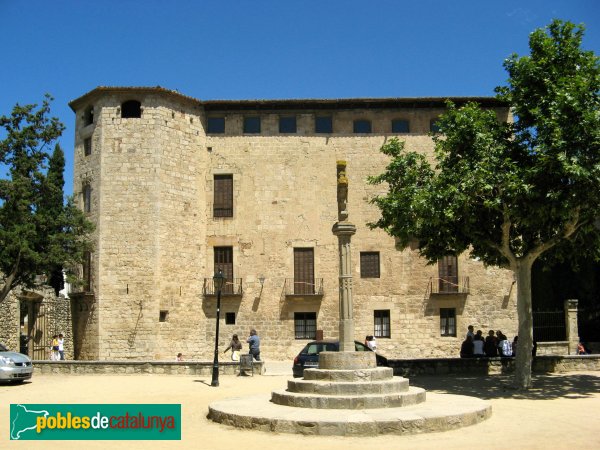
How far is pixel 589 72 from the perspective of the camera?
1606 cm

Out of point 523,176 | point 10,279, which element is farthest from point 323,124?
point 523,176

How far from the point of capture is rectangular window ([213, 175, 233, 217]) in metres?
30.5

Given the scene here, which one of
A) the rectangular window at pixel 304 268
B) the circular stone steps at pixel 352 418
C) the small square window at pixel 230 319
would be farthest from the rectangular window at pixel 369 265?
the circular stone steps at pixel 352 418

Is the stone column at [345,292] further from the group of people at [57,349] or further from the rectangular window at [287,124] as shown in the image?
the rectangular window at [287,124]

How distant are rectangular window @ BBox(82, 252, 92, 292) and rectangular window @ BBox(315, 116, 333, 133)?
474 inches

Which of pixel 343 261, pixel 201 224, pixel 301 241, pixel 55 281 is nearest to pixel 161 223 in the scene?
pixel 201 224

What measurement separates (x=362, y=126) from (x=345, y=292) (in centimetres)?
1858

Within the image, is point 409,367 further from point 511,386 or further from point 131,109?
point 131,109

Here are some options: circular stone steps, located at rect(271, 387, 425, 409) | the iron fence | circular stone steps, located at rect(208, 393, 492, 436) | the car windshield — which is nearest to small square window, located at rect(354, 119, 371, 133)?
the iron fence

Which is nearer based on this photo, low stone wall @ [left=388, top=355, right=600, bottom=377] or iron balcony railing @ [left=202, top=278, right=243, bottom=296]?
low stone wall @ [left=388, top=355, right=600, bottom=377]

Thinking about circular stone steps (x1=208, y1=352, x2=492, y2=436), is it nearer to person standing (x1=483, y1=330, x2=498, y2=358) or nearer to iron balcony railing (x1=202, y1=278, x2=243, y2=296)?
person standing (x1=483, y1=330, x2=498, y2=358)

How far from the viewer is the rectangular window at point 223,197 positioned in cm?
3050

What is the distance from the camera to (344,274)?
1388 centimetres

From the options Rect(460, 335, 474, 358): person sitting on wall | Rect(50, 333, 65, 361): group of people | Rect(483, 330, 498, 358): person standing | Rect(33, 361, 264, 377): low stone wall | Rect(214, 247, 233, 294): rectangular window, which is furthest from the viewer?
Rect(214, 247, 233, 294): rectangular window
